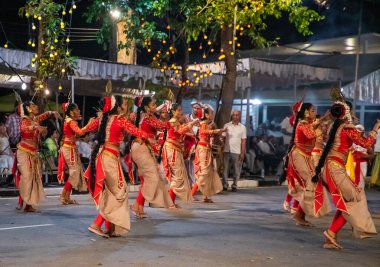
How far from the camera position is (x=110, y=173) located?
29.9 ft

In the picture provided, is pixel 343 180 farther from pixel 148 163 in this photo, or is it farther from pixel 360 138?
pixel 148 163

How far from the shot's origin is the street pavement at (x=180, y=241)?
7.78 metres

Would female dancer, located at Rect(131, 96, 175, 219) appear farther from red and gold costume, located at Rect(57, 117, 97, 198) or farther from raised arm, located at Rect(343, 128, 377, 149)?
raised arm, located at Rect(343, 128, 377, 149)

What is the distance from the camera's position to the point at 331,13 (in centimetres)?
2872

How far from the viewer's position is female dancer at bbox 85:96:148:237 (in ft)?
29.4

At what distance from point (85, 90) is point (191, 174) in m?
5.50

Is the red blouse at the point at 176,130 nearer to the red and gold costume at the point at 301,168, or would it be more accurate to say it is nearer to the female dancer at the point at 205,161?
the female dancer at the point at 205,161

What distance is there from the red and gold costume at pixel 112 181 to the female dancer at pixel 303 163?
2.97 m

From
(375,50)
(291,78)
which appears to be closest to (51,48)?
(291,78)

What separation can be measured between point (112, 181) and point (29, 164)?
307 centimetres

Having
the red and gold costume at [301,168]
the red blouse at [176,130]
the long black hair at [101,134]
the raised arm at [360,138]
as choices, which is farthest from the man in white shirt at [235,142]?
the raised arm at [360,138]

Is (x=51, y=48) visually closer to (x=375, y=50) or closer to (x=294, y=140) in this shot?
(x=294, y=140)

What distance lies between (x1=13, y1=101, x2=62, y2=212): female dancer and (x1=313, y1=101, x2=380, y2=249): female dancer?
487cm

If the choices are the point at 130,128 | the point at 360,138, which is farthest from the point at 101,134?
the point at 360,138
